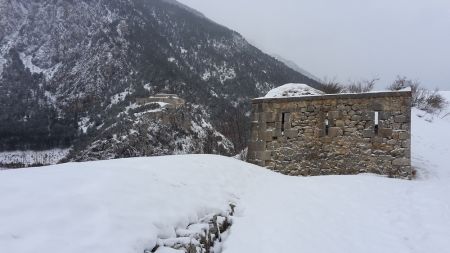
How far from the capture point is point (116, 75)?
10775 cm

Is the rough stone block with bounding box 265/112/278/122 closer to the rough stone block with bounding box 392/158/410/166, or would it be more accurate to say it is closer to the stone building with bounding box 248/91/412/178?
the stone building with bounding box 248/91/412/178

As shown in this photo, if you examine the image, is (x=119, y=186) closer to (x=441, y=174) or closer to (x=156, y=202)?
(x=156, y=202)

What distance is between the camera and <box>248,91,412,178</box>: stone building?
31.7ft

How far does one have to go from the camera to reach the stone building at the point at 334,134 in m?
9.66

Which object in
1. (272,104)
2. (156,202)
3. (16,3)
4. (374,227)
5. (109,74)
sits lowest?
(374,227)

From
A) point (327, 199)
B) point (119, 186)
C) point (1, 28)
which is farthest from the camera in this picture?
point (1, 28)

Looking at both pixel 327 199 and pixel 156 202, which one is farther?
pixel 327 199

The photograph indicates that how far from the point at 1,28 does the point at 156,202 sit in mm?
151991

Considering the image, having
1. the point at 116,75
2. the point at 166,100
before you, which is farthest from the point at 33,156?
the point at 166,100

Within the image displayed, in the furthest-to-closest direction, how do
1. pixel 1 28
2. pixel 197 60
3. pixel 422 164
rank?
pixel 1 28, pixel 197 60, pixel 422 164

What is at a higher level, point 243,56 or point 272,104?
point 243,56

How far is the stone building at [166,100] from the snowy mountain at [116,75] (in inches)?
94.0

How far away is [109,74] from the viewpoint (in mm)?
107562

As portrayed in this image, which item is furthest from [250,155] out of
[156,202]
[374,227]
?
[156,202]
